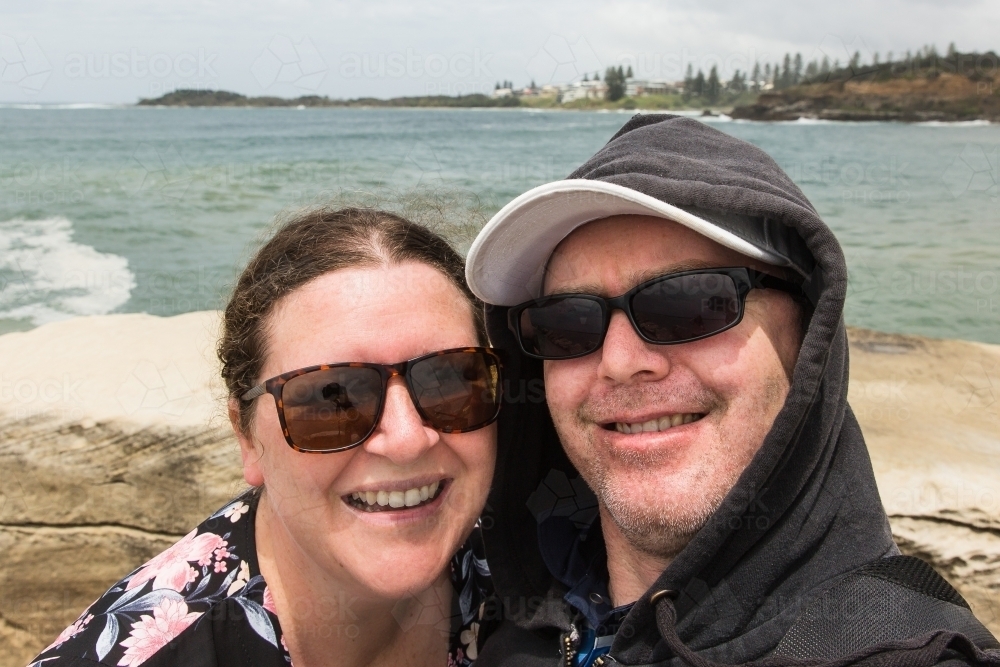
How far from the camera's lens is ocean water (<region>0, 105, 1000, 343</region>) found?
9766 millimetres

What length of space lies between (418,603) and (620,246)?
1.11 m

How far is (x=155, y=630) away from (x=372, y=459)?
0.60 metres

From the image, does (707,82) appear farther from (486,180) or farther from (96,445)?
(96,445)

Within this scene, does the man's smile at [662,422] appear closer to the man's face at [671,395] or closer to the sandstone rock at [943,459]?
the man's face at [671,395]

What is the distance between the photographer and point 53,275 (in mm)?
11391

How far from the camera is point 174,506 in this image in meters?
3.62

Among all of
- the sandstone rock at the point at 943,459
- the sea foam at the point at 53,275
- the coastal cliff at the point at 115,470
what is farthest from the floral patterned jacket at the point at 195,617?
the sea foam at the point at 53,275

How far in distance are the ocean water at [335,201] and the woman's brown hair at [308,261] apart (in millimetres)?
237

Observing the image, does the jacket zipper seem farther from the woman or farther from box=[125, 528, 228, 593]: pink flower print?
box=[125, 528, 228, 593]: pink flower print

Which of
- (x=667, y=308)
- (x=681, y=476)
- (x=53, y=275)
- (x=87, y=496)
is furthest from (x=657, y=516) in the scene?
(x=53, y=275)

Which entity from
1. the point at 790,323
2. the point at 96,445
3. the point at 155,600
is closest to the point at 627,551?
the point at 790,323

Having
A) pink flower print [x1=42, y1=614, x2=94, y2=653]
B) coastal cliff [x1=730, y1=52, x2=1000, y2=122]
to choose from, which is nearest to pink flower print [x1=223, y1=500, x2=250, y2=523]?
pink flower print [x1=42, y1=614, x2=94, y2=653]

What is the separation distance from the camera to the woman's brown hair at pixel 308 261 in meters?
1.90

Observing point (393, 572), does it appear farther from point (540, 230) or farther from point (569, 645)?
point (540, 230)
